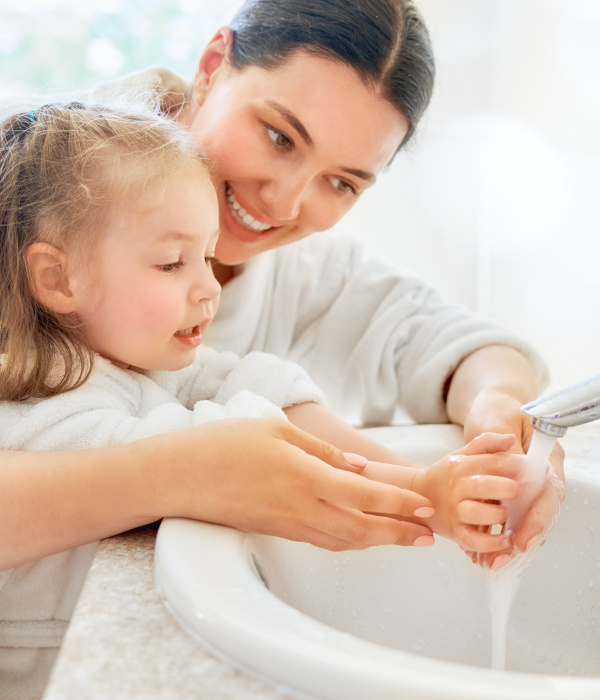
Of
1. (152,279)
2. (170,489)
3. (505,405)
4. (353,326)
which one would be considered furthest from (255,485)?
(353,326)

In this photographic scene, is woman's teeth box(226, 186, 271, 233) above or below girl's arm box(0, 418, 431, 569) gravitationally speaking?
above

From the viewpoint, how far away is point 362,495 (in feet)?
1.92

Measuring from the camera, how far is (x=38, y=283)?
76 centimetres

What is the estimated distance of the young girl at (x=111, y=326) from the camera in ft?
2.14

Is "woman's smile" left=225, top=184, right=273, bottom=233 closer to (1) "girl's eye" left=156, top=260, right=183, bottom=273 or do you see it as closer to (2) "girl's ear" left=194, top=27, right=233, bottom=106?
(2) "girl's ear" left=194, top=27, right=233, bottom=106

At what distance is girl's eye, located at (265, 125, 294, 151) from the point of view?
961mm

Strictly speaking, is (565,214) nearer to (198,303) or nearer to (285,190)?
(285,190)

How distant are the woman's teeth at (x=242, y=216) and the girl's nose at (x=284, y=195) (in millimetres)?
61

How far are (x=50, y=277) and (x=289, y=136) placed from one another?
14.9 inches

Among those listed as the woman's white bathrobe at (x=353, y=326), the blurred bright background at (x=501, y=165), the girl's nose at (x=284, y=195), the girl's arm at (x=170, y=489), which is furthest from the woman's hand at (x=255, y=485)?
the blurred bright background at (x=501, y=165)

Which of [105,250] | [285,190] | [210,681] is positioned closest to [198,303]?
[105,250]

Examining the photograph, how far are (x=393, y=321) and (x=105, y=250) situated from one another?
609 mm

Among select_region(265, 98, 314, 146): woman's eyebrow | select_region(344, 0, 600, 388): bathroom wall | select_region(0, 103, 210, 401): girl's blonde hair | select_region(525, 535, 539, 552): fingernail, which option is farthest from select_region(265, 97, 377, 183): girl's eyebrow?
select_region(344, 0, 600, 388): bathroom wall

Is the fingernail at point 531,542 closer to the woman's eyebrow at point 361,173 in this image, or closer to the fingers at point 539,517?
the fingers at point 539,517
